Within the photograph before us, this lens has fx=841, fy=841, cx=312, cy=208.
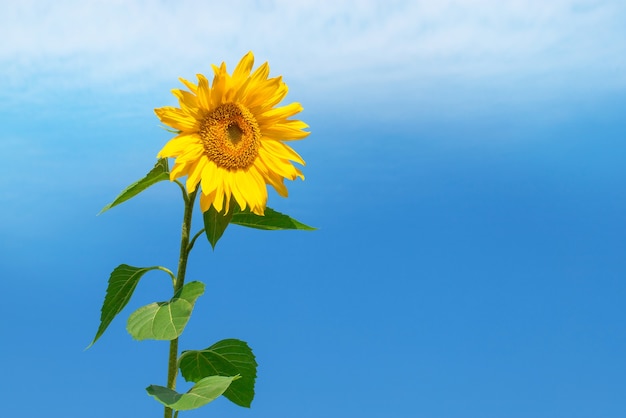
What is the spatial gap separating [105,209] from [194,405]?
97 cm

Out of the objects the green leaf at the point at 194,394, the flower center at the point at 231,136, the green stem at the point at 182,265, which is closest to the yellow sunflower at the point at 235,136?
the flower center at the point at 231,136

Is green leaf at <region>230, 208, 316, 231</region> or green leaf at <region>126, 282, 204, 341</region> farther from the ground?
green leaf at <region>230, 208, 316, 231</region>

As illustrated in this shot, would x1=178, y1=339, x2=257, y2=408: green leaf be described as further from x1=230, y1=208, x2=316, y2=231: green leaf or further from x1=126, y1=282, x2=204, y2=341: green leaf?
x1=230, y1=208, x2=316, y2=231: green leaf

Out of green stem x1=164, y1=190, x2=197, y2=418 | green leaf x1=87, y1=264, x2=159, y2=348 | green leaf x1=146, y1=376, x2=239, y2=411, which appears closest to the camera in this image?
green leaf x1=146, y1=376, x2=239, y2=411

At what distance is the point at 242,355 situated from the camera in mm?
4074

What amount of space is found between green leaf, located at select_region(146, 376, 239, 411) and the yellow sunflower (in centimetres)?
76

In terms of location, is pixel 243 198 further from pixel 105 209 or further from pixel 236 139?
pixel 105 209

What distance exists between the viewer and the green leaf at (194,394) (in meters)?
3.52

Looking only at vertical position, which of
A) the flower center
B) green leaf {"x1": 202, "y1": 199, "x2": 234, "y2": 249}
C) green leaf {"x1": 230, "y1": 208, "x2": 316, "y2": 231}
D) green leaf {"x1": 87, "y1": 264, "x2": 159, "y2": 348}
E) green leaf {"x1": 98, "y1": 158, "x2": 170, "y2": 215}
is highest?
the flower center

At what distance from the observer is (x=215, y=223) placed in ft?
12.2

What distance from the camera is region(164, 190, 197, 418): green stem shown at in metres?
3.80

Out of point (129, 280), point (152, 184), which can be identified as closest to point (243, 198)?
point (152, 184)

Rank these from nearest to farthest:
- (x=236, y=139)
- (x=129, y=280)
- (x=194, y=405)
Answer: (x=194, y=405), (x=236, y=139), (x=129, y=280)

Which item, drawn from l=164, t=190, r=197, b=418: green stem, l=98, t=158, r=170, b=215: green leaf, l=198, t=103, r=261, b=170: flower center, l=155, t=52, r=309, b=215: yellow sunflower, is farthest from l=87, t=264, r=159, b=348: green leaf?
l=198, t=103, r=261, b=170: flower center
